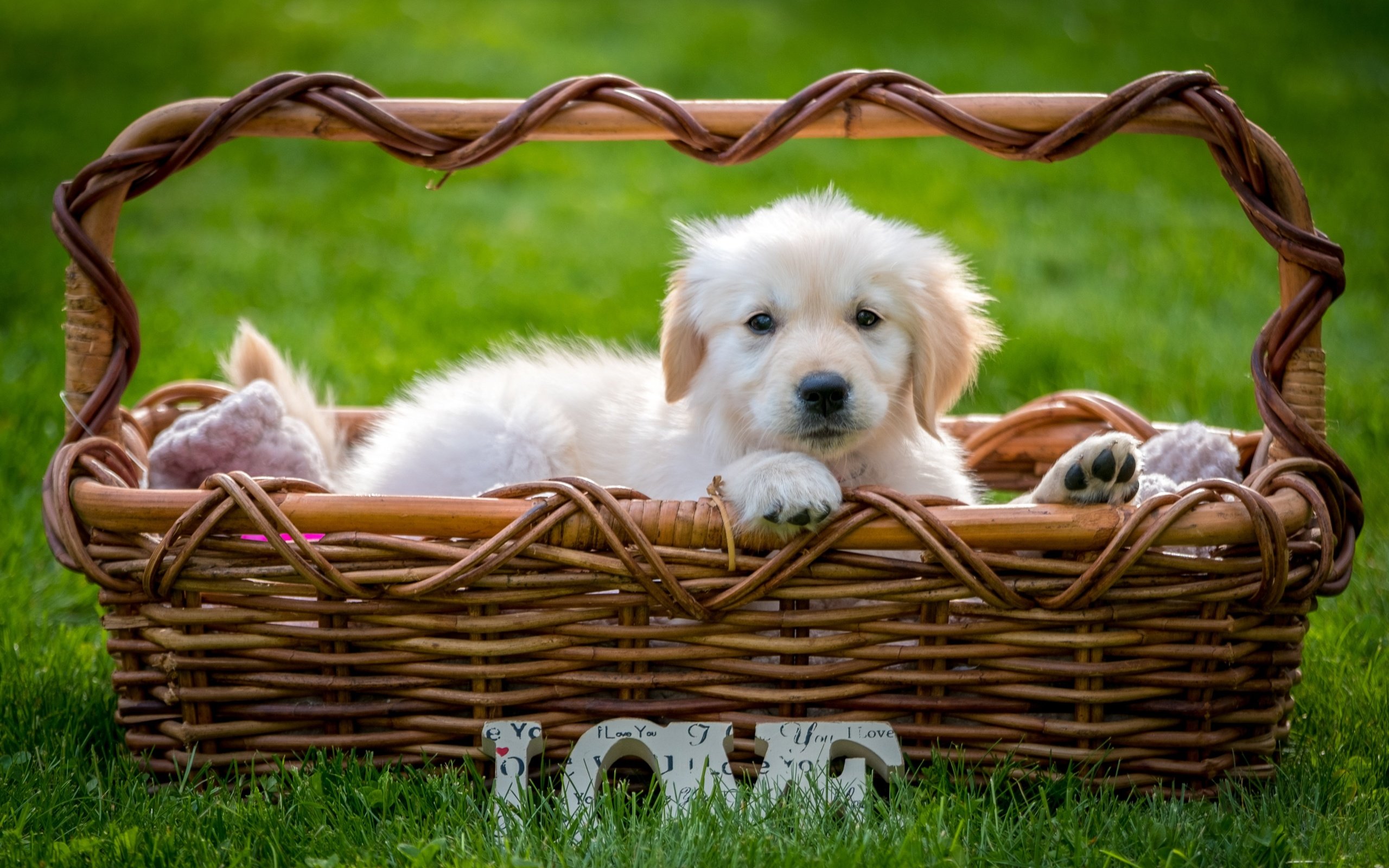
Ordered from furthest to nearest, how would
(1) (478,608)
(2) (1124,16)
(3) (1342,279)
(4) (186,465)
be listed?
1. (2) (1124,16)
2. (4) (186,465)
3. (3) (1342,279)
4. (1) (478,608)

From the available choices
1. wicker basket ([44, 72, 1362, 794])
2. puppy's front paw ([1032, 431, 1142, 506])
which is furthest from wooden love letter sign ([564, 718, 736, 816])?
puppy's front paw ([1032, 431, 1142, 506])

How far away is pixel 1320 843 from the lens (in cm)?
203

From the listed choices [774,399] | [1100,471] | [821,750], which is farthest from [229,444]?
[1100,471]

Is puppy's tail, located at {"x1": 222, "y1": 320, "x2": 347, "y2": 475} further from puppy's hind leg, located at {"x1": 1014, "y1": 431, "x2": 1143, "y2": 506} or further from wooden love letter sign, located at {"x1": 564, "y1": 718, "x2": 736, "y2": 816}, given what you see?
puppy's hind leg, located at {"x1": 1014, "y1": 431, "x2": 1143, "y2": 506}

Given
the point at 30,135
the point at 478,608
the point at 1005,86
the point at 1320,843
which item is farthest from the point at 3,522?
the point at 1005,86

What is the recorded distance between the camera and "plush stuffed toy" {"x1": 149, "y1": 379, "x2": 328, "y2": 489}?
9.89ft

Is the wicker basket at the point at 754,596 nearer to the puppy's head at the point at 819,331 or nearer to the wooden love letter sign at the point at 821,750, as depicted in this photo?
the wooden love letter sign at the point at 821,750

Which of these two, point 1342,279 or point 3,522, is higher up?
point 1342,279

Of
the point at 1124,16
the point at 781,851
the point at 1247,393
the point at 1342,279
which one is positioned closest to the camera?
the point at 781,851

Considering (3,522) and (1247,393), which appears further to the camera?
(1247,393)

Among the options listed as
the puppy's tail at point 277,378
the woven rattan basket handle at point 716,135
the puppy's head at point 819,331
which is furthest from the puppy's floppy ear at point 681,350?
the puppy's tail at point 277,378

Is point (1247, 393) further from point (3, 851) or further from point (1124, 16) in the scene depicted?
point (1124, 16)

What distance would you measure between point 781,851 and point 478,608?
2.27 feet

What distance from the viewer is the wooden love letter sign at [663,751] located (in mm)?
2139
